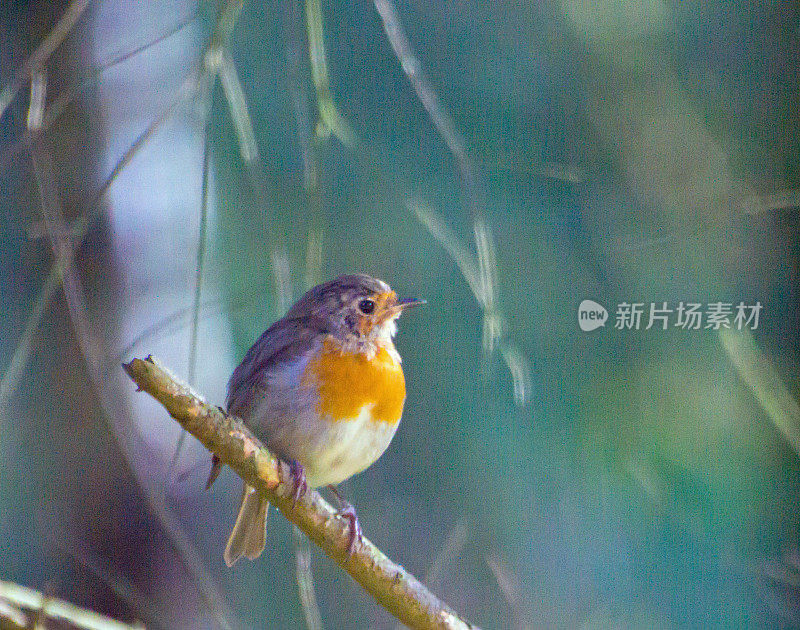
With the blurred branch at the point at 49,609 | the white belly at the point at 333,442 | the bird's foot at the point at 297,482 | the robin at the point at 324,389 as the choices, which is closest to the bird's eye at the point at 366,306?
the robin at the point at 324,389

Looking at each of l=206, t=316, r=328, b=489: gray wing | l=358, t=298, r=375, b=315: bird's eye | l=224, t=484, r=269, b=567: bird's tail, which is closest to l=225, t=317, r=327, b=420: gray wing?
l=206, t=316, r=328, b=489: gray wing

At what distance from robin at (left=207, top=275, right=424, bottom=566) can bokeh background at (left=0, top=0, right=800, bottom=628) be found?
52cm

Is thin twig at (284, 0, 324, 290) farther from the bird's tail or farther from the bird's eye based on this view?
the bird's tail

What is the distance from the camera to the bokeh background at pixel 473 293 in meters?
2.88

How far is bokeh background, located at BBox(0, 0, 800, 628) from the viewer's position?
2885 millimetres

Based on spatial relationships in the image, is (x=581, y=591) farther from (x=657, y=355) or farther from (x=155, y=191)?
(x=155, y=191)

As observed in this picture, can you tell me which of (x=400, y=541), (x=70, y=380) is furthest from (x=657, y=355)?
(x=70, y=380)

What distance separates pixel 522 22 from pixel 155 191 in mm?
1606

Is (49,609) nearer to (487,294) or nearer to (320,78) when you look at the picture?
(487,294)

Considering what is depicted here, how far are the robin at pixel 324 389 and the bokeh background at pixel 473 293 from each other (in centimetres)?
52

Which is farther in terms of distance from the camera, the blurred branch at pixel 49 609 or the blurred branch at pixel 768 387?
the blurred branch at pixel 768 387

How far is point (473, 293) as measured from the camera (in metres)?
2.72

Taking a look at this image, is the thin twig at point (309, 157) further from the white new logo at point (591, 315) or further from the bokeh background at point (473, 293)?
the white new logo at point (591, 315)

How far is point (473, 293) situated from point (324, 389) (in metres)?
0.86
